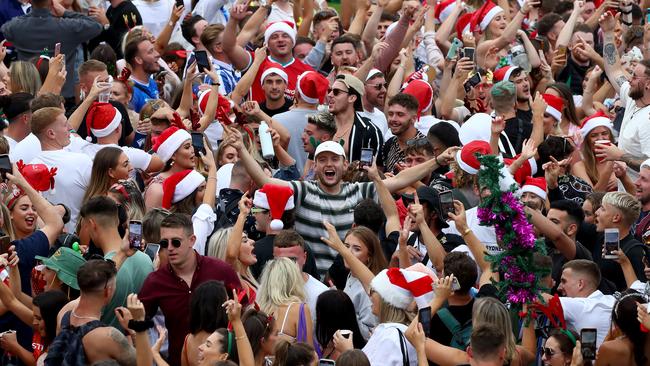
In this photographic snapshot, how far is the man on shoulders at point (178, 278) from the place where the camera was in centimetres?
812

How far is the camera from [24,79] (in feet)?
38.9

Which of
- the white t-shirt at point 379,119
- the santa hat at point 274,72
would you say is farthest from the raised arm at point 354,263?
the santa hat at point 274,72

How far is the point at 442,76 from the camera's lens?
532 inches

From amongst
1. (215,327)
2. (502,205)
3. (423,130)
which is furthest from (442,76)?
(215,327)

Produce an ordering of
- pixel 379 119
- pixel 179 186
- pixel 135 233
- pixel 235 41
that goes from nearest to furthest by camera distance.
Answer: pixel 135 233
pixel 179 186
pixel 379 119
pixel 235 41

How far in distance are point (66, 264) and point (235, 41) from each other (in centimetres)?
525

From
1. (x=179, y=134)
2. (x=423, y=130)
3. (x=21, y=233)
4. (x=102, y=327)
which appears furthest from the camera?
(x=423, y=130)

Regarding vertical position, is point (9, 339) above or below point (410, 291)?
below

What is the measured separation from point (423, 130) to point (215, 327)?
14.8ft

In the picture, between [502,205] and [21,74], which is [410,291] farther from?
[21,74]

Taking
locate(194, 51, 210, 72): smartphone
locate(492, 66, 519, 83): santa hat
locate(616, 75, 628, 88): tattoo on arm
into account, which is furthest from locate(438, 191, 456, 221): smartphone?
locate(616, 75, 628, 88): tattoo on arm

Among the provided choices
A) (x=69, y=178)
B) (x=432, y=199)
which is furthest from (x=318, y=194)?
(x=69, y=178)

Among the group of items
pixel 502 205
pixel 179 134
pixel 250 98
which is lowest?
pixel 250 98

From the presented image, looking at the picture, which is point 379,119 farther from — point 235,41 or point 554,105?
point 235,41
